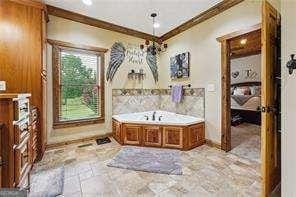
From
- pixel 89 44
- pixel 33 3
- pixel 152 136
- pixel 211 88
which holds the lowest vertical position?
pixel 152 136

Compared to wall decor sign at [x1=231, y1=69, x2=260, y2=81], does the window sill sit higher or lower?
lower

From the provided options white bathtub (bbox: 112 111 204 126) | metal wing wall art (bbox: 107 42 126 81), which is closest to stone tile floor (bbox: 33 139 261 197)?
white bathtub (bbox: 112 111 204 126)

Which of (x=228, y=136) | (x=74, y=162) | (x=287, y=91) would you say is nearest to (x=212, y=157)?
(x=228, y=136)

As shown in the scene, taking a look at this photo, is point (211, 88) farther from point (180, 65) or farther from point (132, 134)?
point (132, 134)

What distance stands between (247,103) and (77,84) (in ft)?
17.5

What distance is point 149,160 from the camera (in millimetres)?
2869

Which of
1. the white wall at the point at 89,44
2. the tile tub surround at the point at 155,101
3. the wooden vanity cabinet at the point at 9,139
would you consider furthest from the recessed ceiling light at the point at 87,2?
the wooden vanity cabinet at the point at 9,139

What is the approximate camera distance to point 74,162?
2.81m

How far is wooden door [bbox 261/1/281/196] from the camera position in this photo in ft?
5.57

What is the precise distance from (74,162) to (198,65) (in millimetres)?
3145

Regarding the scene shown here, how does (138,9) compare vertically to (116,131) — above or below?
above

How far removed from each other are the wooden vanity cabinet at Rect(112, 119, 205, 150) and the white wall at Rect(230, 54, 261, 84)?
162 inches

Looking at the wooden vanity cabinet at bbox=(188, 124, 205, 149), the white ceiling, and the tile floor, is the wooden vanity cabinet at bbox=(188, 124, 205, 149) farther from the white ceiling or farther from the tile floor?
the white ceiling

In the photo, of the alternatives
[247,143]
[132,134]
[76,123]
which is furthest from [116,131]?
[247,143]
